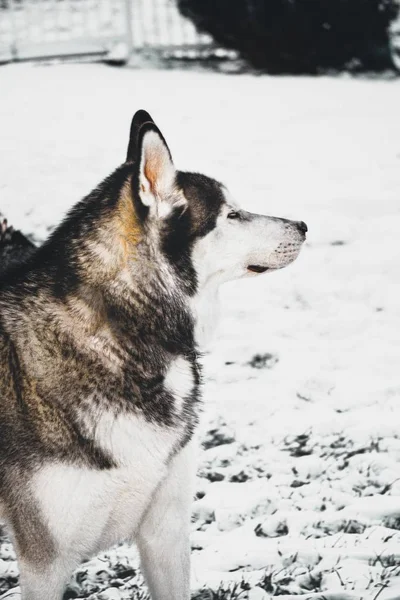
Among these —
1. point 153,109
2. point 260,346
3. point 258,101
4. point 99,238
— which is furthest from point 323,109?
point 99,238

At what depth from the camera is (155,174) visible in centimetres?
226

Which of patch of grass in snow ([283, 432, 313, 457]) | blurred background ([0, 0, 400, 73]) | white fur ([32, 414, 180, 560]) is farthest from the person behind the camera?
blurred background ([0, 0, 400, 73])

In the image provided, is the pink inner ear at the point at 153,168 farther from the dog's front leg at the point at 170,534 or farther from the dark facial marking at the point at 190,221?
the dog's front leg at the point at 170,534

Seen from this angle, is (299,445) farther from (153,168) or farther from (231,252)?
(153,168)

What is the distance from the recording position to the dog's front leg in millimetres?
2381

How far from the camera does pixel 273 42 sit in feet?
25.9

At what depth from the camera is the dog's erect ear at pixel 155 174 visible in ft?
7.02

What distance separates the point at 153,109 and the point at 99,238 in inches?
175

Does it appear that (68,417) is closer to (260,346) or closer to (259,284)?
(260,346)

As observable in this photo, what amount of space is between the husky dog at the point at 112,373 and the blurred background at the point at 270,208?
0.58 m

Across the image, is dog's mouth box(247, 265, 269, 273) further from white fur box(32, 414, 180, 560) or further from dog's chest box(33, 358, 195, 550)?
white fur box(32, 414, 180, 560)

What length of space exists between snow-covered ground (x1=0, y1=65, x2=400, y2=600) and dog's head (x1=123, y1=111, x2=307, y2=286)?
43.7 inches

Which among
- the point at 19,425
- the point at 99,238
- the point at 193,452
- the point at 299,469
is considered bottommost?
the point at 299,469

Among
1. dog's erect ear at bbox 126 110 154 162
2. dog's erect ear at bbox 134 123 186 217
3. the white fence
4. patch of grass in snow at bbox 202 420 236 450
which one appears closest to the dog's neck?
dog's erect ear at bbox 134 123 186 217
